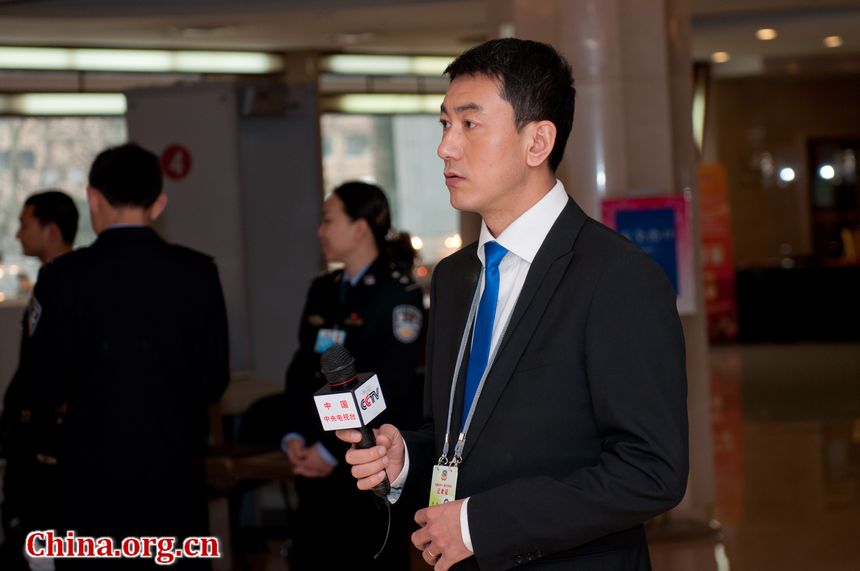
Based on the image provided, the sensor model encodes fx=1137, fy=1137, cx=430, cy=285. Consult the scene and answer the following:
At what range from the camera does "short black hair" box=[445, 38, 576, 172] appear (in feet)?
6.24

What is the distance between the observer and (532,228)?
6.40ft

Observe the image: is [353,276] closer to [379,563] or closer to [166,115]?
[379,563]

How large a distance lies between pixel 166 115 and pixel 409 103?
290 inches

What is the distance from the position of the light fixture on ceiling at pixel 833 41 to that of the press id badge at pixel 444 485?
1157 cm

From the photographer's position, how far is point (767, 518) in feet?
20.3

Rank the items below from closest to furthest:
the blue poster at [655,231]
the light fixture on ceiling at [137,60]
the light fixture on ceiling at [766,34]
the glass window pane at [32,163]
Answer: the blue poster at [655,231]
the light fixture on ceiling at [137,60]
the glass window pane at [32,163]
the light fixture on ceiling at [766,34]

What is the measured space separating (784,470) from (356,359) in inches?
174

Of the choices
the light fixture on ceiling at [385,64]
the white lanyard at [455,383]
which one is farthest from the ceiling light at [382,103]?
the white lanyard at [455,383]

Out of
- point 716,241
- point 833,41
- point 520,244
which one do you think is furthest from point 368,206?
point 716,241

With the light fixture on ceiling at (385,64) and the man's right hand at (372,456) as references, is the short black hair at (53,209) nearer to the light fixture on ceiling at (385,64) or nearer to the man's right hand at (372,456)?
the man's right hand at (372,456)

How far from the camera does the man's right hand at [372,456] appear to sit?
1.85m

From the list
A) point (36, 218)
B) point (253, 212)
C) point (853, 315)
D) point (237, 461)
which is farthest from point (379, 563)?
point (853, 315)

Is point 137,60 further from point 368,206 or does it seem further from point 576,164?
point 368,206

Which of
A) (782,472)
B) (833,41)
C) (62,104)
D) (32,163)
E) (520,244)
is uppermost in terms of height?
(833,41)
